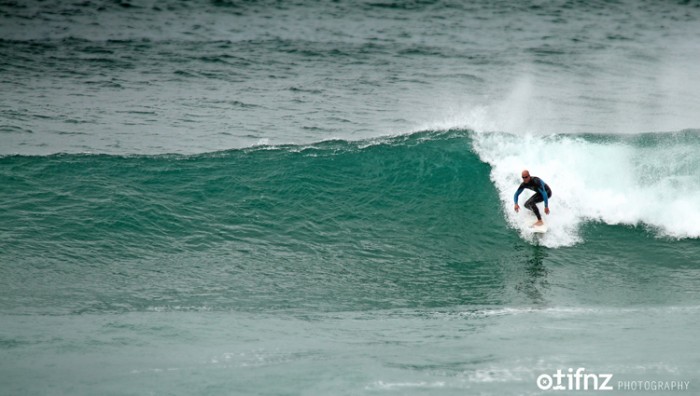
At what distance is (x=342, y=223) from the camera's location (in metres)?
16.3

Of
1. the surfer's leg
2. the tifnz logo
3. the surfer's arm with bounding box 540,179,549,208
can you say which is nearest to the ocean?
the tifnz logo

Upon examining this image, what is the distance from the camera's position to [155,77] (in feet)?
81.7

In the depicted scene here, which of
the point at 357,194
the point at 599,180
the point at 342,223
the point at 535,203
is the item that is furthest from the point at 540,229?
the point at 357,194

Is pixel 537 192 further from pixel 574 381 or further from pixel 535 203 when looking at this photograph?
pixel 574 381

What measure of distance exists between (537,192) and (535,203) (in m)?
0.27

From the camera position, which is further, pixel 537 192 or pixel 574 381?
pixel 537 192

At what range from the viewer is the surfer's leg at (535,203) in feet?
49.7

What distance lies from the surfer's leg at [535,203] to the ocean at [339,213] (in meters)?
0.55

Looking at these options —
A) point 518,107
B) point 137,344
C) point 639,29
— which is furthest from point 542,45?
point 137,344

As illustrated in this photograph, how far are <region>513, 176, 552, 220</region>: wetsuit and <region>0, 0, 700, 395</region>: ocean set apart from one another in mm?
635

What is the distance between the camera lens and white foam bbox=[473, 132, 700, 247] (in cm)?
1608

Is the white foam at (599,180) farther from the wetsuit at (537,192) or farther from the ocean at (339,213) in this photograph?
the wetsuit at (537,192)

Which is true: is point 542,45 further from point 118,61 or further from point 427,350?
point 427,350

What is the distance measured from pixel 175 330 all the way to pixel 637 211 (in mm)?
10082
